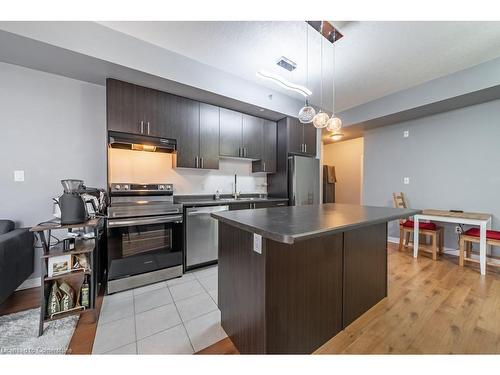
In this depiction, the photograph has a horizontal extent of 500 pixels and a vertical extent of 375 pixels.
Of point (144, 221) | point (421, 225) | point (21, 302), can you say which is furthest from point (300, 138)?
point (21, 302)

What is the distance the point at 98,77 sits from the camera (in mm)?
2266

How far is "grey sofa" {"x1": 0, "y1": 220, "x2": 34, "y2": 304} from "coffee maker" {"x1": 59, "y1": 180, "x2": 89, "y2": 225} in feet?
2.25

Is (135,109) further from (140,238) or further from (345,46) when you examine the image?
(345,46)

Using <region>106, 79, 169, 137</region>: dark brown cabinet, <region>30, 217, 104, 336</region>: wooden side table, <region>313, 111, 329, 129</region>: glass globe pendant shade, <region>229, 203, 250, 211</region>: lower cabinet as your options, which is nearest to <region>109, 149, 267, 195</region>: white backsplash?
<region>106, 79, 169, 137</region>: dark brown cabinet

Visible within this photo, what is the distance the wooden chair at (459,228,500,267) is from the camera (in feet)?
8.07

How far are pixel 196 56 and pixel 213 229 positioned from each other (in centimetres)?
225

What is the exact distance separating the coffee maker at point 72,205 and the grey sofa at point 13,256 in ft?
2.25

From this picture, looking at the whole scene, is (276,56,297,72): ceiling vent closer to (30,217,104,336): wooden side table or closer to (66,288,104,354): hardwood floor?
(30,217,104,336): wooden side table

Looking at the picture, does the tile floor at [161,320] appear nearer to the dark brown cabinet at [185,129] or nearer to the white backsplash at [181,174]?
the white backsplash at [181,174]

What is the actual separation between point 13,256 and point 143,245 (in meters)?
1.03

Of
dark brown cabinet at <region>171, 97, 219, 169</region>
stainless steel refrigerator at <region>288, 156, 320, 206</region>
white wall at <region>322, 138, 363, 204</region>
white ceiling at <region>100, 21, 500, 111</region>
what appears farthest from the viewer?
white wall at <region>322, 138, 363, 204</region>

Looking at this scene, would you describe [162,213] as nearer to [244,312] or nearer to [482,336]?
[244,312]

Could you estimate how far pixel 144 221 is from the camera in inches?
87.9

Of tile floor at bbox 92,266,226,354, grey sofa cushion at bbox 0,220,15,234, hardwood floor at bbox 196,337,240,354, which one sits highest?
grey sofa cushion at bbox 0,220,15,234
